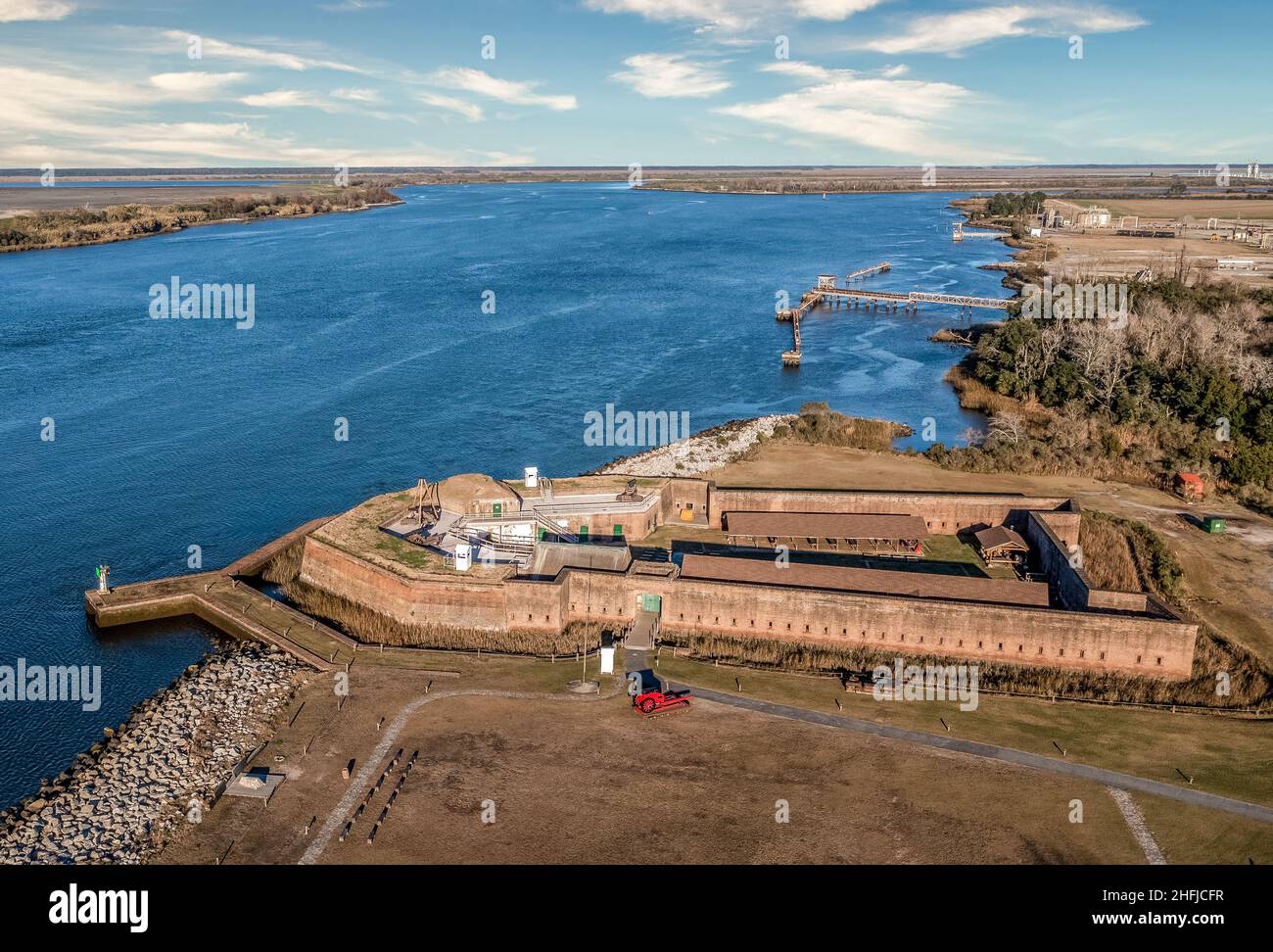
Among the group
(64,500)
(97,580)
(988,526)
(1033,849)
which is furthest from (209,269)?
(1033,849)

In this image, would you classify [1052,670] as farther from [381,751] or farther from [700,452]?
[700,452]

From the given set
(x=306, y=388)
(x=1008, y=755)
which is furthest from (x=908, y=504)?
(x=306, y=388)

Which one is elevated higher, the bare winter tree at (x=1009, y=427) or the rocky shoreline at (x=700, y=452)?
the bare winter tree at (x=1009, y=427)

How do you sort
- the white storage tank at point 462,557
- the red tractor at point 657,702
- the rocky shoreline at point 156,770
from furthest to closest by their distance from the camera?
the white storage tank at point 462,557
the red tractor at point 657,702
the rocky shoreline at point 156,770

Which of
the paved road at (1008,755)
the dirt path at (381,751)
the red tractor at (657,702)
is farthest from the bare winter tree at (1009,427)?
the dirt path at (381,751)

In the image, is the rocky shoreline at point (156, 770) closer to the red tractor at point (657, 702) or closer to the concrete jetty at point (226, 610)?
the concrete jetty at point (226, 610)

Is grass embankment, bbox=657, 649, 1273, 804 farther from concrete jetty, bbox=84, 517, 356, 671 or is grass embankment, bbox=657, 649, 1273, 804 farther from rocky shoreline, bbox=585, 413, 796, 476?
rocky shoreline, bbox=585, 413, 796, 476

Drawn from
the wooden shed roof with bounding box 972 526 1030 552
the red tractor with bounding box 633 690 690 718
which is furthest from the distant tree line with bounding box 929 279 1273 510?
the red tractor with bounding box 633 690 690 718
